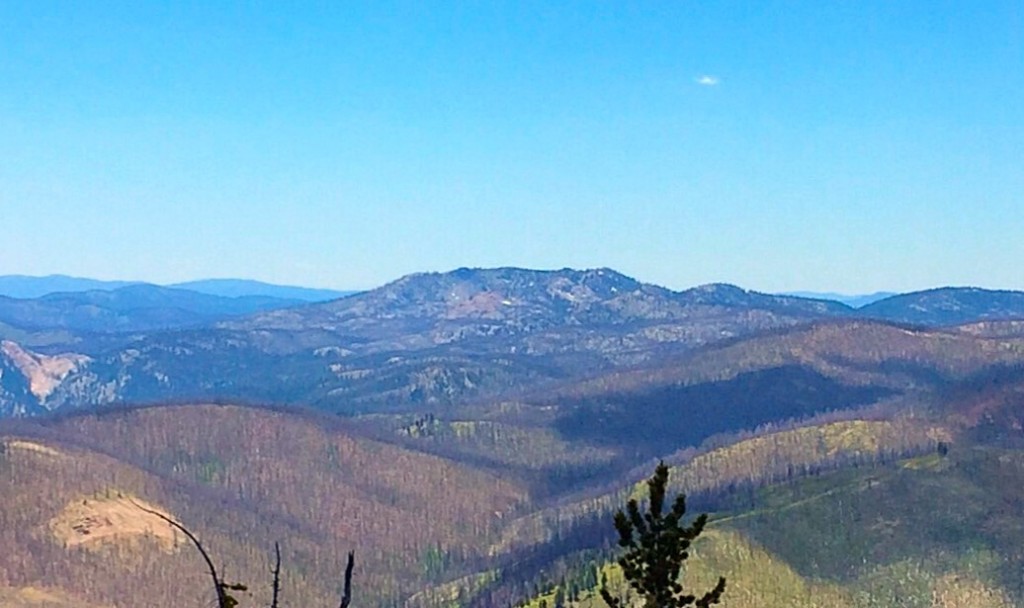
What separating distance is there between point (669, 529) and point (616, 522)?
59.1 inches

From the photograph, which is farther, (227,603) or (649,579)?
(649,579)

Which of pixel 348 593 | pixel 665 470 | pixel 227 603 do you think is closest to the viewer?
pixel 348 593

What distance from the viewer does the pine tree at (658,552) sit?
29.9 m

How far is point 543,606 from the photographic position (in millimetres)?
45719

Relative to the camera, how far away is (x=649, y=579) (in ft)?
99.2

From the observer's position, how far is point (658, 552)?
99.0 ft

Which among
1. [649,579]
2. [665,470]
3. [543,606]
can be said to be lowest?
[543,606]

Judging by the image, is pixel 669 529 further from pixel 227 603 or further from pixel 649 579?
pixel 227 603

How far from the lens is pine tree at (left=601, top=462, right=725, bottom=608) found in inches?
1178

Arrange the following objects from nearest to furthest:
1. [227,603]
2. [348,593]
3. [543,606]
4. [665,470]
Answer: [348,593]
[227,603]
[665,470]
[543,606]

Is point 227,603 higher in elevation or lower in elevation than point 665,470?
lower

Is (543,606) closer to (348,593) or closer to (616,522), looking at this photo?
(616,522)

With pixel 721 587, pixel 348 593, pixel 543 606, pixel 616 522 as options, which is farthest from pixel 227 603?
pixel 543 606

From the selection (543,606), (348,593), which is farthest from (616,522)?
(543,606)
